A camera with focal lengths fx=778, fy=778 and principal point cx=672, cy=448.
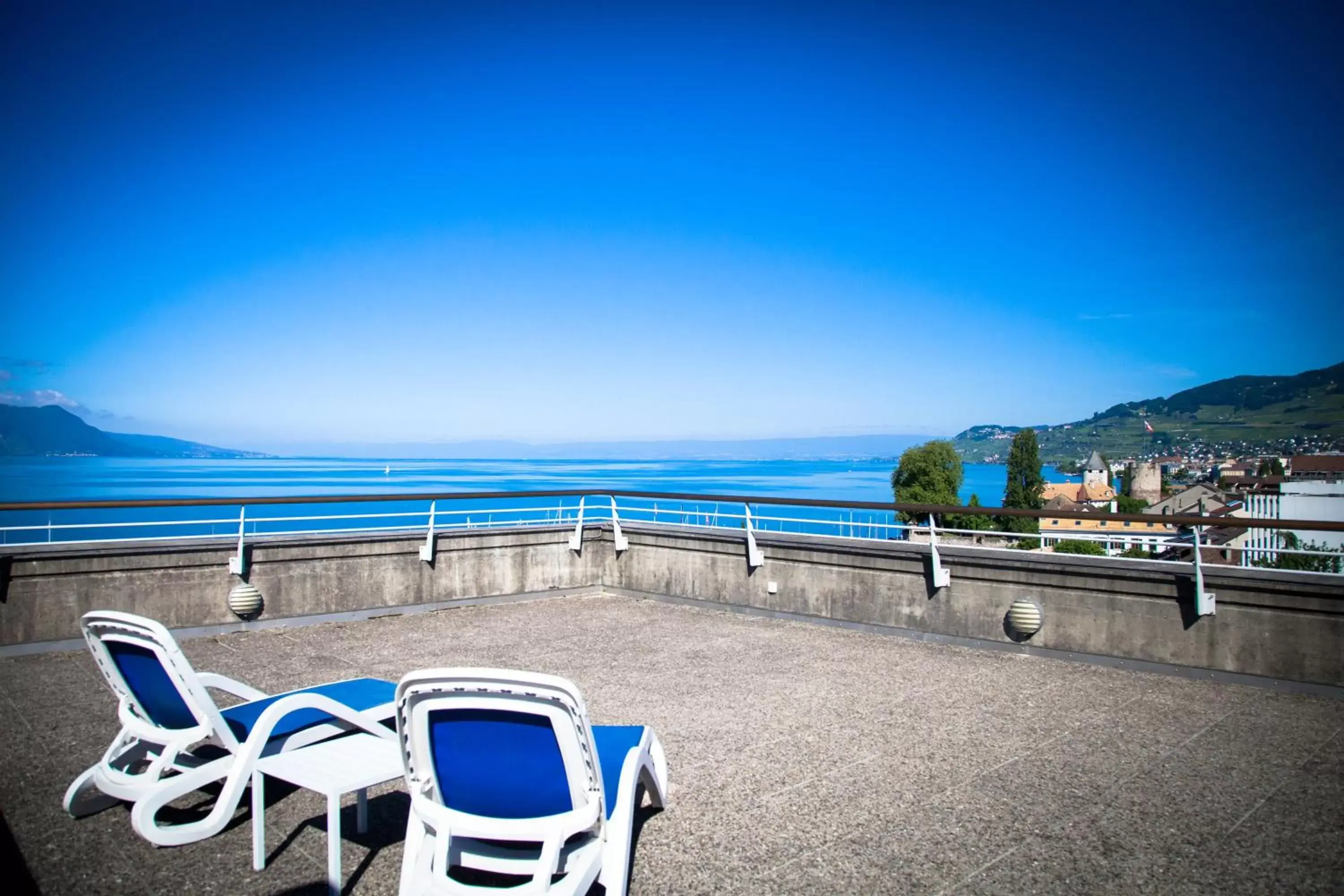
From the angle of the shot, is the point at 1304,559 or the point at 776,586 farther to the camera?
the point at 1304,559

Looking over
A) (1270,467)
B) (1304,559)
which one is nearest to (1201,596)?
(1304,559)

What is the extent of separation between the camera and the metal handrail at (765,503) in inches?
227

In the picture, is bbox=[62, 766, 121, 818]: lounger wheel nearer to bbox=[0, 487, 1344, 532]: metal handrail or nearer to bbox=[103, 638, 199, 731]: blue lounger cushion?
bbox=[103, 638, 199, 731]: blue lounger cushion

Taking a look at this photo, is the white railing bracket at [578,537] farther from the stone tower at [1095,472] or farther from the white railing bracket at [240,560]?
the stone tower at [1095,472]

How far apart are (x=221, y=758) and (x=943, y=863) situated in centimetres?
294

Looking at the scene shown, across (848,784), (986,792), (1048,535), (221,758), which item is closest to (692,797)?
(848,784)

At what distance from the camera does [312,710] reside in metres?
3.55

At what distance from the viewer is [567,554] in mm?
9305

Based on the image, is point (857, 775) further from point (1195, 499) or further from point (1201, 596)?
point (1195, 499)

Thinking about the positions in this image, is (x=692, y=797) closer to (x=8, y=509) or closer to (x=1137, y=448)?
(x=8, y=509)

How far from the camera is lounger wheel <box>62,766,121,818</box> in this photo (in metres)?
3.28

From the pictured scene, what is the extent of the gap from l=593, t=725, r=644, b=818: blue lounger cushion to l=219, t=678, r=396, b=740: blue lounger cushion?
896mm

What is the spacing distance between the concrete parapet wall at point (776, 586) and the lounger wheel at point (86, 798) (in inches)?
151

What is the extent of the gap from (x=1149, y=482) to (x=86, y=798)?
10490 centimetres
